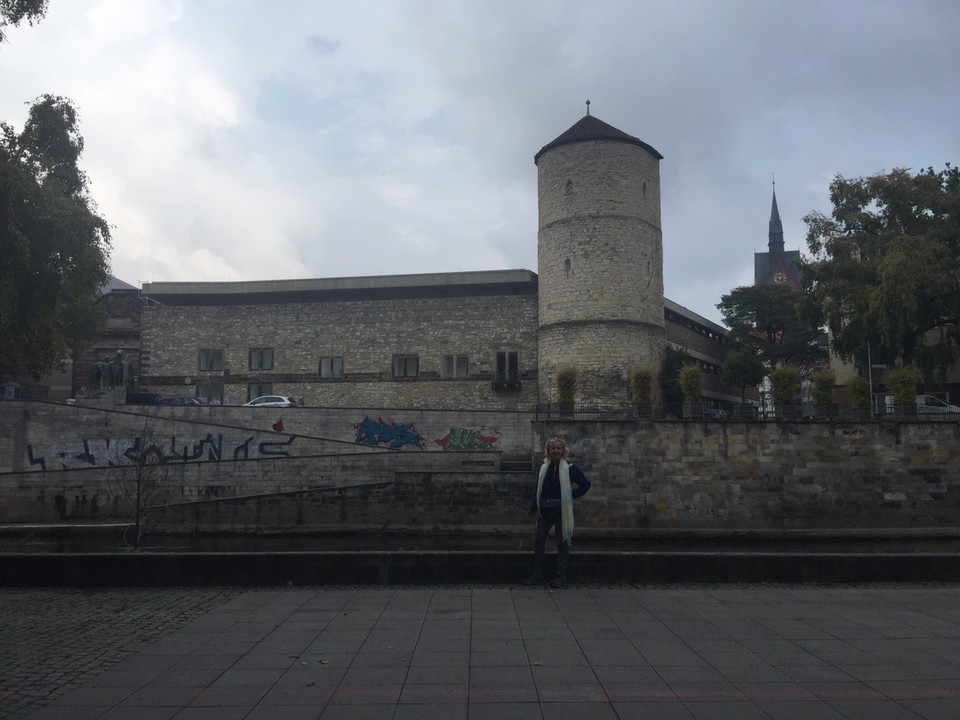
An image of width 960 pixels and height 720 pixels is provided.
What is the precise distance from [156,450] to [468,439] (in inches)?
476

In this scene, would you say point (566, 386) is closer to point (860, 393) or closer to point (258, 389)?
point (860, 393)

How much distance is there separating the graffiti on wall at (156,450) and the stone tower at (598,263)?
535 inches

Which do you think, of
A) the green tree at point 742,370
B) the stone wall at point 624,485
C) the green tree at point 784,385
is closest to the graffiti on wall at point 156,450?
the stone wall at point 624,485

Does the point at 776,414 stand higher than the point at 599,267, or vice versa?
the point at 599,267

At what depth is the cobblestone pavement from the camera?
5582 mm

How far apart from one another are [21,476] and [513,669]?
1105 inches

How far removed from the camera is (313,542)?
26.1 m

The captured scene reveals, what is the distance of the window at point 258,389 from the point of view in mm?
43969

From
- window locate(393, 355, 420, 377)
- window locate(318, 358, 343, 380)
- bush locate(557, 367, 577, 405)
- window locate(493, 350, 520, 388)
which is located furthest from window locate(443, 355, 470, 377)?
bush locate(557, 367, 577, 405)

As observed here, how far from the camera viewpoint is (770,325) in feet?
177

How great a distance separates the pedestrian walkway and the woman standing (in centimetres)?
29

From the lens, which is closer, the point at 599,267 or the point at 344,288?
the point at 599,267

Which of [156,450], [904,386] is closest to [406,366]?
[156,450]

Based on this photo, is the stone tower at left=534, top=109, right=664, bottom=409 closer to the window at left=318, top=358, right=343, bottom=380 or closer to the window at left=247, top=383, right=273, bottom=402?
the window at left=318, top=358, right=343, bottom=380
